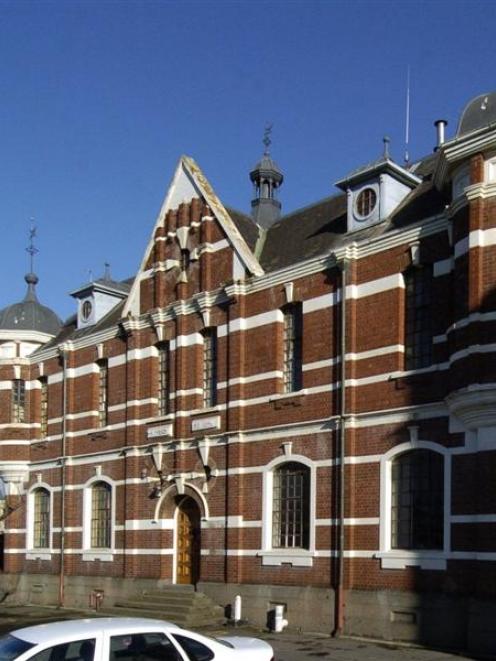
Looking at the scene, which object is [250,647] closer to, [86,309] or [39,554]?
[39,554]

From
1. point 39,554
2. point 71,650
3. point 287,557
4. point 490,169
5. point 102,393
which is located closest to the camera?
point 71,650

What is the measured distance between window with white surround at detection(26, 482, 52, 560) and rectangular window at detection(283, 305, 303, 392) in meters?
12.9

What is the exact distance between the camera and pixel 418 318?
70.0 ft

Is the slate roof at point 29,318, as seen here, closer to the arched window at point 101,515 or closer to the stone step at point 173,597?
the arched window at point 101,515

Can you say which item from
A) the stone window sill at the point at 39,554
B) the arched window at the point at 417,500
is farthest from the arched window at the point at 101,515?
the arched window at the point at 417,500

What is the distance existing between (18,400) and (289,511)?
50.3 feet

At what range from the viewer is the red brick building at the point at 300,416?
1925 cm

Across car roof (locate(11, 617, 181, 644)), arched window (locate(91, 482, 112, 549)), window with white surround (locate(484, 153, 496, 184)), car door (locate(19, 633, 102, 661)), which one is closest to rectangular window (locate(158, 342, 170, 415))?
arched window (locate(91, 482, 112, 549))

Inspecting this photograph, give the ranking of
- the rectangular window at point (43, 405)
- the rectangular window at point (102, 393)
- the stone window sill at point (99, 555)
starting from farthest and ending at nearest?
the rectangular window at point (43, 405) < the rectangular window at point (102, 393) < the stone window sill at point (99, 555)

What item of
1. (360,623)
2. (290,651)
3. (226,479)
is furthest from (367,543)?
(226,479)

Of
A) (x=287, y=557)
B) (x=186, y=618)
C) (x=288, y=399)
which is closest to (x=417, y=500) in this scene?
(x=287, y=557)

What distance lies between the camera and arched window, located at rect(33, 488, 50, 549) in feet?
110

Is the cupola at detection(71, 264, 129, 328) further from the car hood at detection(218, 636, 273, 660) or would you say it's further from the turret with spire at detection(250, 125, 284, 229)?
the car hood at detection(218, 636, 273, 660)

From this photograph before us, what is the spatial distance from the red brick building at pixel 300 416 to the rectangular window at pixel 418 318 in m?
0.05
